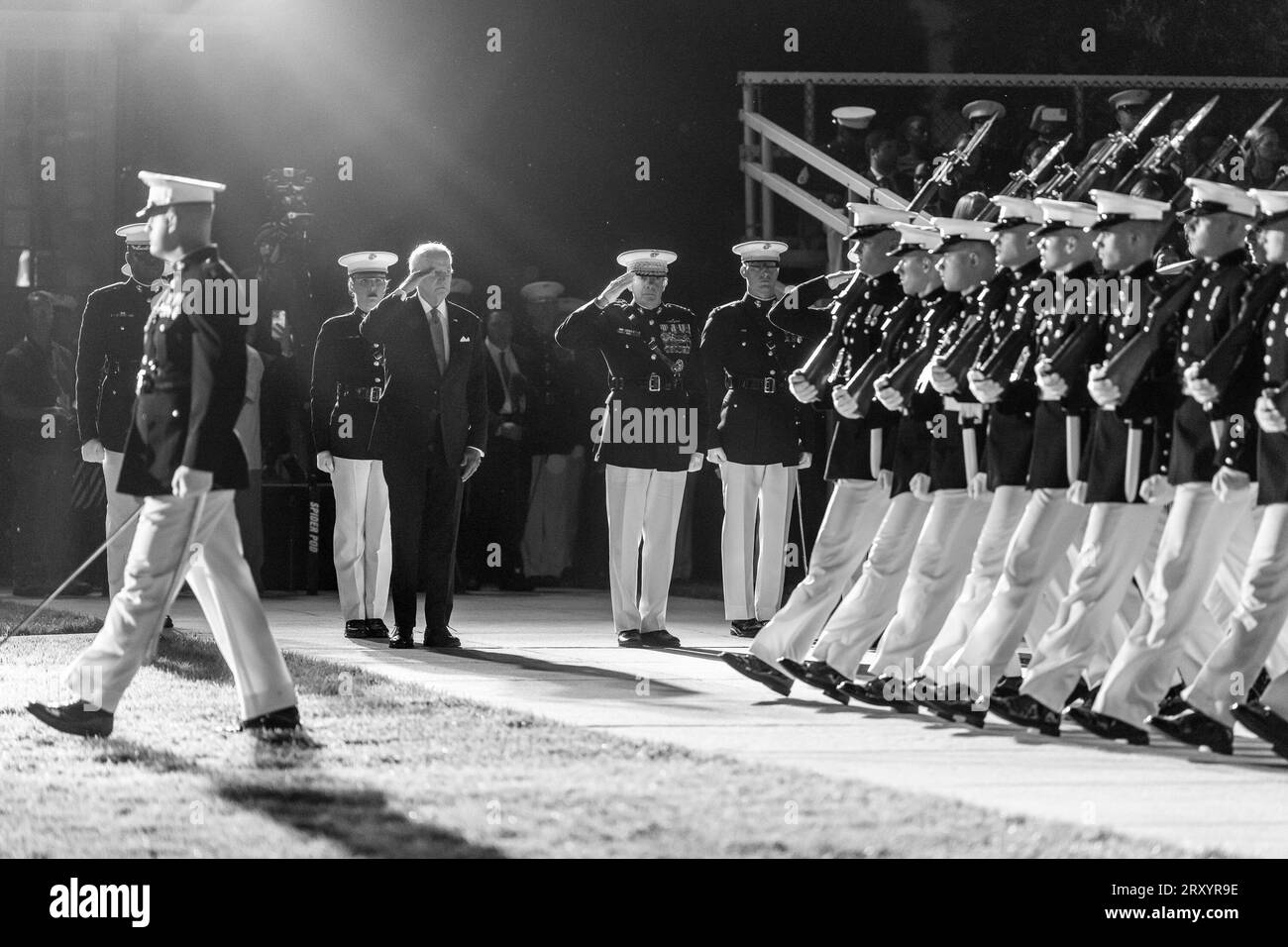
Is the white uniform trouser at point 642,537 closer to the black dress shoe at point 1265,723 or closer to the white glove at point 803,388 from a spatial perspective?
the white glove at point 803,388

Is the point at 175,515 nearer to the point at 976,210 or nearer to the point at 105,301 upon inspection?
the point at 105,301

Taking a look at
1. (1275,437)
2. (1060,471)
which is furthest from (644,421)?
(1275,437)

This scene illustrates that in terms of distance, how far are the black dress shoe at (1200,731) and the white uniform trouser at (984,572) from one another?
113cm

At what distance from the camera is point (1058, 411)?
8.59 meters

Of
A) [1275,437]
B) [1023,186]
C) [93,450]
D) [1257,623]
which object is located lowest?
[1257,623]

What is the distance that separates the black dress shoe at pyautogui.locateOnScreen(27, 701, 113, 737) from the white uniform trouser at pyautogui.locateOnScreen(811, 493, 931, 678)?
117 inches

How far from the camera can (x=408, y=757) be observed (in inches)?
299

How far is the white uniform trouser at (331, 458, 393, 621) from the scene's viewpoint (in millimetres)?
12227

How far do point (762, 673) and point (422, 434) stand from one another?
9.34 feet

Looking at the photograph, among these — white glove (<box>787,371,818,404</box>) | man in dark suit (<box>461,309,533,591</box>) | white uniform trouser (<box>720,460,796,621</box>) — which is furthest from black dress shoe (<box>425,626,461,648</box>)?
man in dark suit (<box>461,309,533,591</box>)

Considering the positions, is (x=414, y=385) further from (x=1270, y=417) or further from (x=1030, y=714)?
(x=1270, y=417)

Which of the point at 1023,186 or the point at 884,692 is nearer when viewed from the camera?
the point at 884,692

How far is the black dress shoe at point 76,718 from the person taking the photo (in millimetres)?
7824

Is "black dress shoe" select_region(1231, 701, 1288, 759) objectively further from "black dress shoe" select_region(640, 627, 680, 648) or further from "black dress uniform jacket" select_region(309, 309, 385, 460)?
"black dress uniform jacket" select_region(309, 309, 385, 460)
